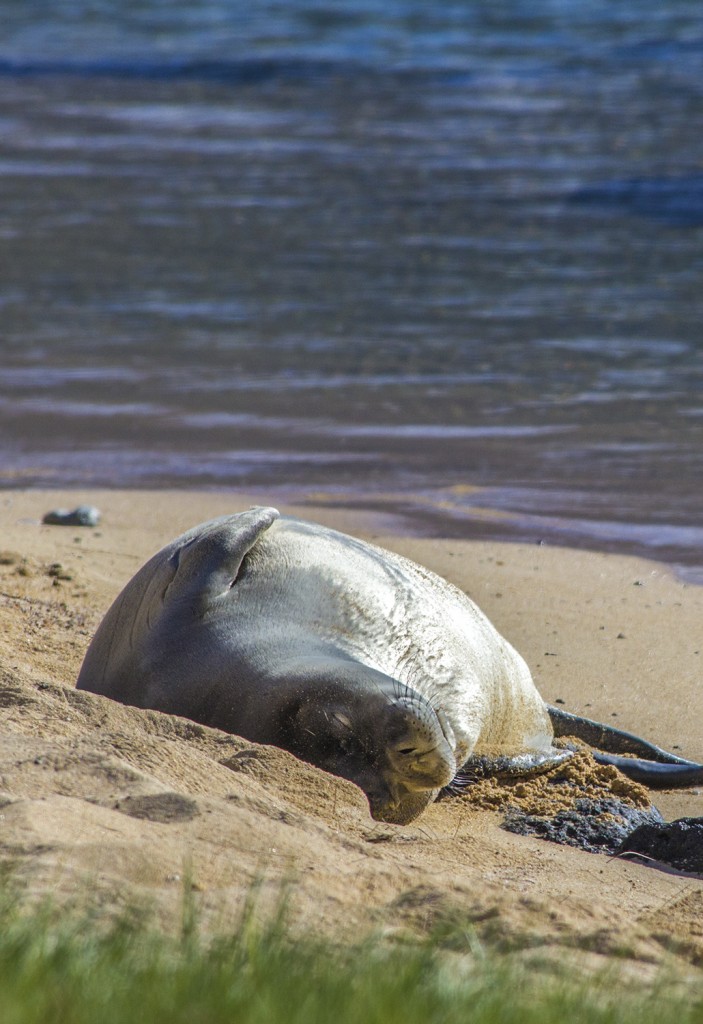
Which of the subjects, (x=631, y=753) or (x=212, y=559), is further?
(x=631, y=753)

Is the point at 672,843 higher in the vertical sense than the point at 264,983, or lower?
lower

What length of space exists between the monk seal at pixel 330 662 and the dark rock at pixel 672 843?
50 centimetres

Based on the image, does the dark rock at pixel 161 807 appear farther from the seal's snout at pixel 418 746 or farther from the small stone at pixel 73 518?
the small stone at pixel 73 518

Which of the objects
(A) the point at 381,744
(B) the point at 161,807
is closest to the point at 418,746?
(A) the point at 381,744

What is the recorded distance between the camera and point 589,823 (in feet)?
13.4

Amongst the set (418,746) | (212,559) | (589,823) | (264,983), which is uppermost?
(264,983)

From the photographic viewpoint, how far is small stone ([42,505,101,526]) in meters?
7.15

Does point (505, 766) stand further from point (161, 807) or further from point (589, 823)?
point (161, 807)

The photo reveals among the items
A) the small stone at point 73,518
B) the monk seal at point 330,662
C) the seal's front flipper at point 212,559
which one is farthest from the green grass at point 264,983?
the small stone at point 73,518

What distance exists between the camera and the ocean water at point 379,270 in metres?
8.39

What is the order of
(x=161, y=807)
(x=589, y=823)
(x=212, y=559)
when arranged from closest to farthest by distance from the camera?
(x=161, y=807), (x=589, y=823), (x=212, y=559)

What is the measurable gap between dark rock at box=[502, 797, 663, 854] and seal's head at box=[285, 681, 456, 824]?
0.45 meters

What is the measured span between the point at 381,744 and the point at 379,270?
1081 cm

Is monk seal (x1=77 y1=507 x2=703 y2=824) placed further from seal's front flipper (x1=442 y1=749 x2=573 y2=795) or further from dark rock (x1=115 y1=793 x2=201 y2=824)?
dark rock (x1=115 y1=793 x2=201 y2=824)
